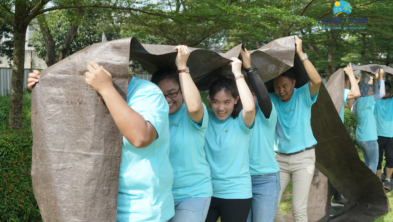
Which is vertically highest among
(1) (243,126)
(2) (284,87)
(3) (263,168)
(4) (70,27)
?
(4) (70,27)

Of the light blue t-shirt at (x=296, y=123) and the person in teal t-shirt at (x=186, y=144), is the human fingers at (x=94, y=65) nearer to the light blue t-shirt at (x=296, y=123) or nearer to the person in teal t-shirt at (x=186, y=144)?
the person in teal t-shirt at (x=186, y=144)

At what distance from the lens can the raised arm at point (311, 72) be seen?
3124 mm

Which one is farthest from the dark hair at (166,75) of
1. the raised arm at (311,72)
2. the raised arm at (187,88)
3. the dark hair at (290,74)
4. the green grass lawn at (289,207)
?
the green grass lawn at (289,207)

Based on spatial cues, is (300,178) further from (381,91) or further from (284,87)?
(381,91)

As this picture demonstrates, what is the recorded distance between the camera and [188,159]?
236 cm

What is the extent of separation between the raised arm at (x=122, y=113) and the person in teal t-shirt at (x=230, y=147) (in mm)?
1127

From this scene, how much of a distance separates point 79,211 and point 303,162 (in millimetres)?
2518

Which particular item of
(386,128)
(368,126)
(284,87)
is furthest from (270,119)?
(386,128)

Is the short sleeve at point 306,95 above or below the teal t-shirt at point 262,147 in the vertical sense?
above

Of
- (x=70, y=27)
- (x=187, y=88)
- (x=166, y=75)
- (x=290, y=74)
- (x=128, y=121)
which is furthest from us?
(x=70, y=27)

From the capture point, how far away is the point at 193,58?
2.53 m

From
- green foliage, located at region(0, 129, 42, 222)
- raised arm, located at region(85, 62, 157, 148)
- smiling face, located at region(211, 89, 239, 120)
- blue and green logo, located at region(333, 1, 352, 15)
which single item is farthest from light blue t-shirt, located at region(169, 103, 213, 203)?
blue and green logo, located at region(333, 1, 352, 15)

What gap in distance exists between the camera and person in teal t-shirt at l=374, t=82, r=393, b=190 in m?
6.22

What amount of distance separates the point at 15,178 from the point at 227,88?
2728 mm
